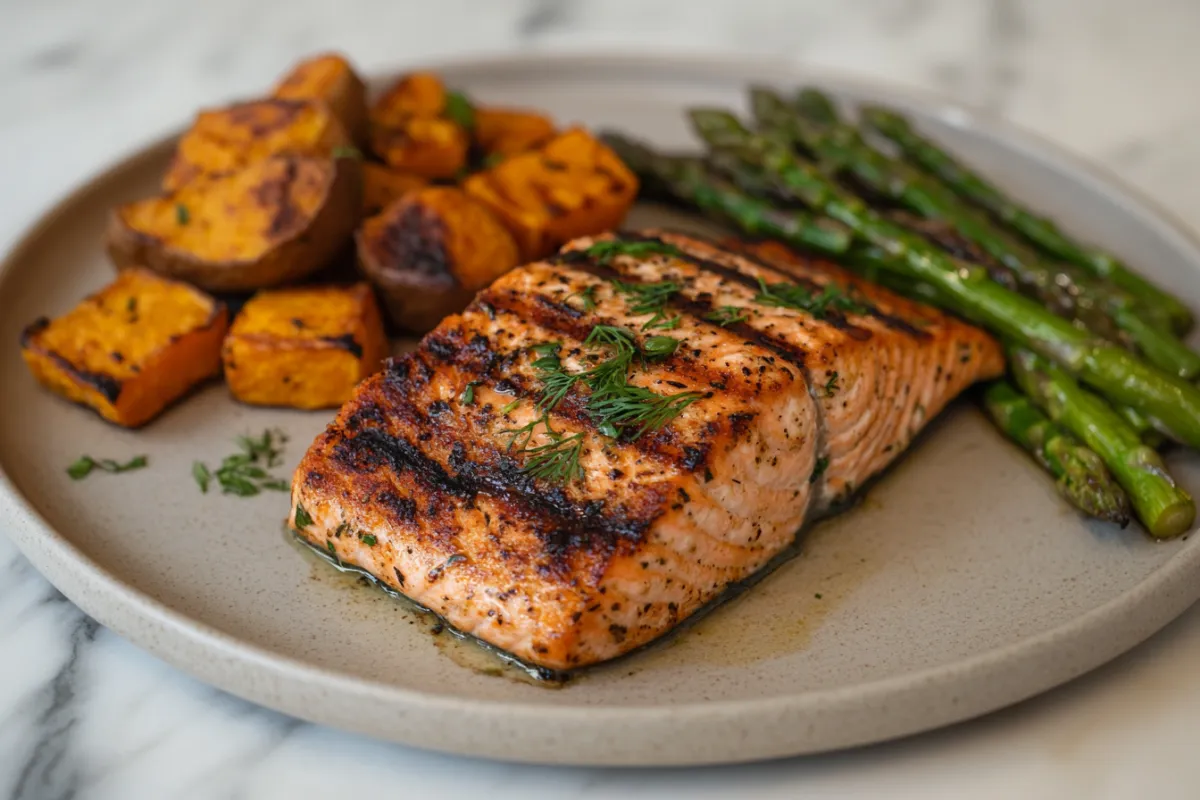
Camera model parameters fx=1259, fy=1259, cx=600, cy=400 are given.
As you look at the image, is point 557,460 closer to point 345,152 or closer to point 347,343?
point 347,343

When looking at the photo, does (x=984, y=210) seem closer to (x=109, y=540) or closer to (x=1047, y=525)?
(x=1047, y=525)

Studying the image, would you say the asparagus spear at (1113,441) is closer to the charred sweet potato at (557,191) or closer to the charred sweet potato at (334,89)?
the charred sweet potato at (557,191)

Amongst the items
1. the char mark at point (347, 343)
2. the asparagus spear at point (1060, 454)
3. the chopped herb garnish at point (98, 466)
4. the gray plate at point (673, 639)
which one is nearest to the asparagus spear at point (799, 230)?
the asparagus spear at point (1060, 454)

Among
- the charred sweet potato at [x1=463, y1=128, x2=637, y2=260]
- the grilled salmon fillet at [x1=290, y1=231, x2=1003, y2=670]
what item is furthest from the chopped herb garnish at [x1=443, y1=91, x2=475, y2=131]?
the grilled salmon fillet at [x1=290, y1=231, x2=1003, y2=670]

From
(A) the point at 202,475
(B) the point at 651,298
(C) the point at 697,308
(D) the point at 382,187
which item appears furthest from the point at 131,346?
(C) the point at 697,308

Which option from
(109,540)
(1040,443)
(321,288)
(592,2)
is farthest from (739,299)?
(592,2)

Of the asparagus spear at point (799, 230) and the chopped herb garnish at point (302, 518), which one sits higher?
the asparagus spear at point (799, 230)
